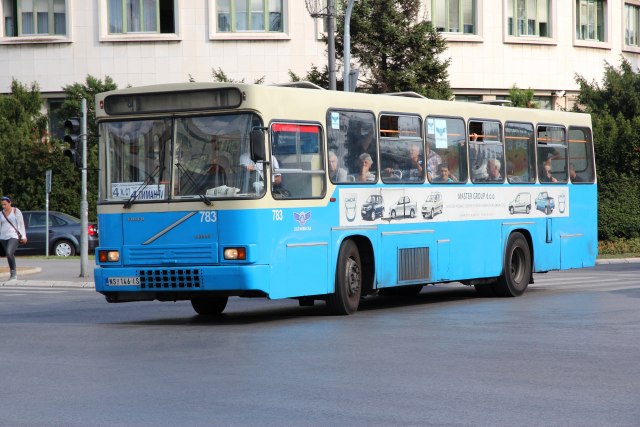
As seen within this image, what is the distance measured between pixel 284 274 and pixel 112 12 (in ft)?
120

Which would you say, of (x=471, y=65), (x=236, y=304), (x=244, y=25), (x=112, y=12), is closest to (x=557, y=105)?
(x=471, y=65)

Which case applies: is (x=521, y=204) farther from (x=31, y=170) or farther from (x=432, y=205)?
(x=31, y=170)

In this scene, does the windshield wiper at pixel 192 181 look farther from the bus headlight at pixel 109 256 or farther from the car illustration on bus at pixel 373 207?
the car illustration on bus at pixel 373 207

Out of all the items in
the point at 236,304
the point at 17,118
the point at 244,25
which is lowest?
the point at 236,304

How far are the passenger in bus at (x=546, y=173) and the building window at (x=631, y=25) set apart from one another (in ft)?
127

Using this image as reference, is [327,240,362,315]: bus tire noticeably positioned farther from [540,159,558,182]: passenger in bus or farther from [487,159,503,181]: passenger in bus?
[540,159,558,182]: passenger in bus

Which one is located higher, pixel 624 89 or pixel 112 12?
pixel 112 12

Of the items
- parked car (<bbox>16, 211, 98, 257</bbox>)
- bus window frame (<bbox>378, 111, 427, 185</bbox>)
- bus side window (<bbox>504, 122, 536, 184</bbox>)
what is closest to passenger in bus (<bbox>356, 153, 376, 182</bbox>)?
bus window frame (<bbox>378, 111, 427, 185</bbox>)

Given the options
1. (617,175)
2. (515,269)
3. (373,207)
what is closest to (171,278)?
(373,207)

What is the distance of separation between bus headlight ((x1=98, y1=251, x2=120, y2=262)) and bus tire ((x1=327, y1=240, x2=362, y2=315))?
267 centimetres

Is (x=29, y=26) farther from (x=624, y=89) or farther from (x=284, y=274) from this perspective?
(x=284, y=274)

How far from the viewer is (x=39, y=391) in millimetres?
10570

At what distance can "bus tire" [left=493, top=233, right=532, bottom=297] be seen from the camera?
2106cm

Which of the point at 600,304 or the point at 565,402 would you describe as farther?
the point at 600,304
